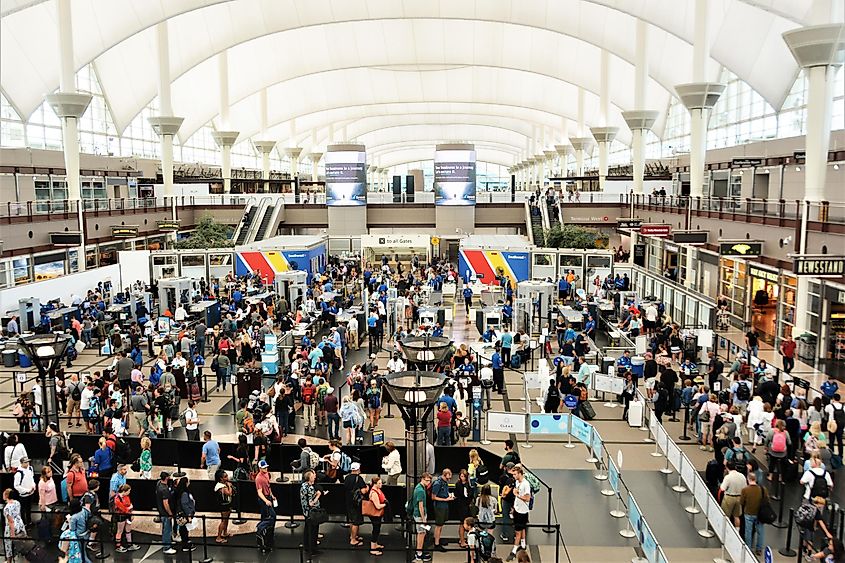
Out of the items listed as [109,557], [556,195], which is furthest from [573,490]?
[556,195]

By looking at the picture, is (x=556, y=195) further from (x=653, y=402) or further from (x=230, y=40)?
(x=653, y=402)

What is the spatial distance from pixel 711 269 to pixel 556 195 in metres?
18.9

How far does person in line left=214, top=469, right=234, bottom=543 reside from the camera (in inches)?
389

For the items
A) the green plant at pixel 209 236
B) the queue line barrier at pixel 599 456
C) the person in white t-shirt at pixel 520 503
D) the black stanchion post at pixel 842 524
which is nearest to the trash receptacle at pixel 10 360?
the green plant at pixel 209 236

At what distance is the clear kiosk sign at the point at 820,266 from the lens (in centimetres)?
1522

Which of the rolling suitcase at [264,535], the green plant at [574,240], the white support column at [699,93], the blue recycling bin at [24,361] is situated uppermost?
the white support column at [699,93]

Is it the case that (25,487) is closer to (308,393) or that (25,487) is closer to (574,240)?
(308,393)

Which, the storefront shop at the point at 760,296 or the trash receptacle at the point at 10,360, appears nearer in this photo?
the trash receptacle at the point at 10,360

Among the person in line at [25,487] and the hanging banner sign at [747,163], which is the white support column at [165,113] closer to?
the hanging banner sign at [747,163]

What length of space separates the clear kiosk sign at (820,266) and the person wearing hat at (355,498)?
10.6 metres

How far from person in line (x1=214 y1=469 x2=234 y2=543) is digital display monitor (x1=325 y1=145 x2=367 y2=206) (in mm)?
35287

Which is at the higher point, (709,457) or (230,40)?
(230,40)

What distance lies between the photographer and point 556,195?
45.5 m

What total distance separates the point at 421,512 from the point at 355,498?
0.92 m
